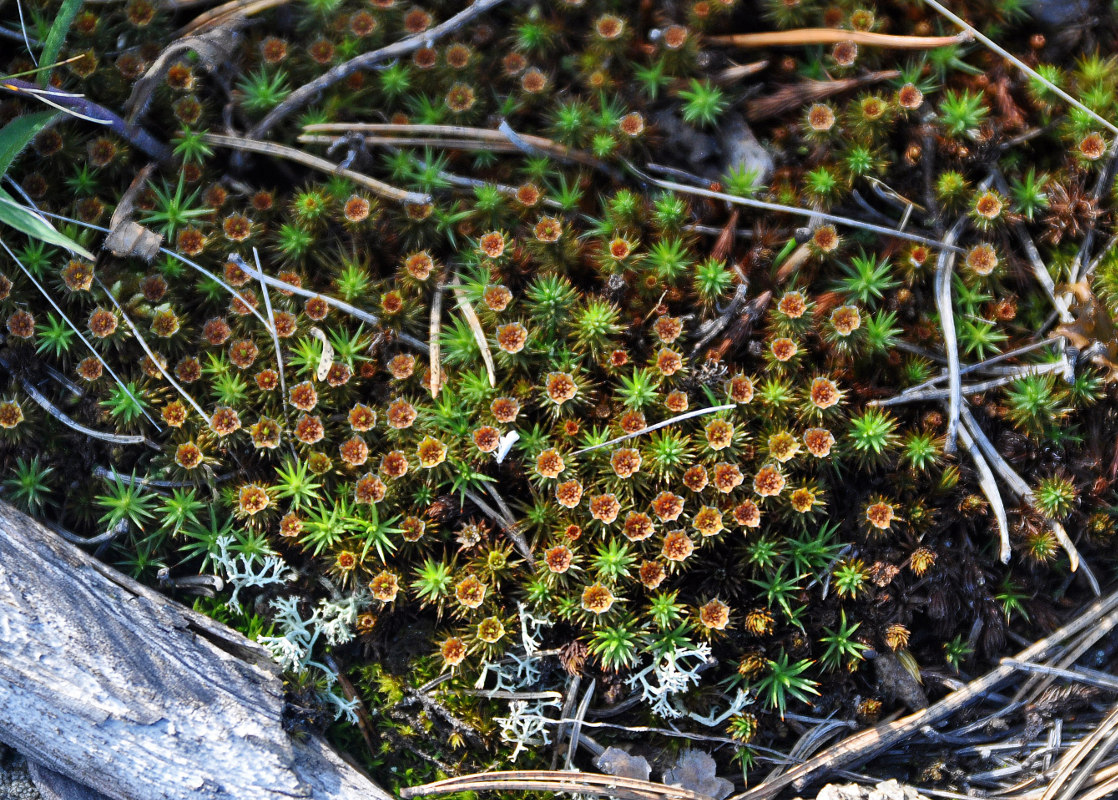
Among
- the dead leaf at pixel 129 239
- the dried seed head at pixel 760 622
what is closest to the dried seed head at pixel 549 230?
the dead leaf at pixel 129 239

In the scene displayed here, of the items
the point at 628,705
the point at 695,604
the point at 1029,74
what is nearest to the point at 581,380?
the point at 695,604

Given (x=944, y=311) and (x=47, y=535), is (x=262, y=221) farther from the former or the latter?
(x=944, y=311)

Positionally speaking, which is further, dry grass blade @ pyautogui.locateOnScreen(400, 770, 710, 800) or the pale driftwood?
dry grass blade @ pyautogui.locateOnScreen(400, 770, 710, 800)

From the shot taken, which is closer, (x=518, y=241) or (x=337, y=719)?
(x=337, y=719)

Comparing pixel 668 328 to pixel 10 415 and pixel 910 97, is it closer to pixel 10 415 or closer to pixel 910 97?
pixel 910 97

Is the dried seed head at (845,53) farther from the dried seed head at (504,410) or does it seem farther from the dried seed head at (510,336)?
the dried seed head at (504,410)

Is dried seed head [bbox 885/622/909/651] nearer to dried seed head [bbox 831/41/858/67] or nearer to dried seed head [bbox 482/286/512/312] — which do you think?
dried seed head [bbox 482/286/512/312]

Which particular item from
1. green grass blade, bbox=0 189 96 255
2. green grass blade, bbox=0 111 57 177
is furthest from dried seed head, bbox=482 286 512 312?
green grass blade, bbox=0 111 57 177
